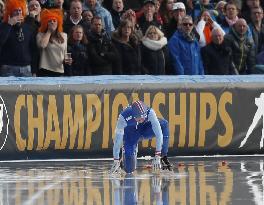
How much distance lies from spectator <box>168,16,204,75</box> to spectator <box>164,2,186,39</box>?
570 millimetres

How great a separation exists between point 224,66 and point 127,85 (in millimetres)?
2751

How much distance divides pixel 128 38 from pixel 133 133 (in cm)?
355

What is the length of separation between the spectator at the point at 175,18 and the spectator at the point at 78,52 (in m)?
2.34

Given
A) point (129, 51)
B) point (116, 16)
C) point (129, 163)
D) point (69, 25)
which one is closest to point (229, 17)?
point (116, 16)

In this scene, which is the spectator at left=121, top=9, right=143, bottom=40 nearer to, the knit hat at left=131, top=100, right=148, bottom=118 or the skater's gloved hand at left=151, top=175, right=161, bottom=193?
the knit hat at left=131, top=100, right=148, bottom=118

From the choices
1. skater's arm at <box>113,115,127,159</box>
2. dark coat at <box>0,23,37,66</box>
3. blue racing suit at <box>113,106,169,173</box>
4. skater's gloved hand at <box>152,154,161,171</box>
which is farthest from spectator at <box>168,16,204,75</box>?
skater's gloved hand at <box>152,154,161,171</box>

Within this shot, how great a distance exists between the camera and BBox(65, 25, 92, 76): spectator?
73.3ft

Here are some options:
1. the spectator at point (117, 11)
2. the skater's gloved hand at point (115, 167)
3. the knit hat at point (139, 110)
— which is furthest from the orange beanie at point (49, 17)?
the skater's gloved hand at point (115, 167)

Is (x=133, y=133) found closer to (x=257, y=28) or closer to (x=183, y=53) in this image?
(x=183, y=53)

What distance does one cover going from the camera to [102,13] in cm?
2317

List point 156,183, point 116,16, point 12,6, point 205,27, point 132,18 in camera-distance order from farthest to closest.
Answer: point 205,27 → point 116,16 → point 132,18 → point 12,6 → point 156,183

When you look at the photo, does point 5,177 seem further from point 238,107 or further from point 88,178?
point 238,107

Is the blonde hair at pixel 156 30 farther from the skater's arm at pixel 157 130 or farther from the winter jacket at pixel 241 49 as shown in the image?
the skater's arm at pixel 157 130

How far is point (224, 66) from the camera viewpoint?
24297mm
